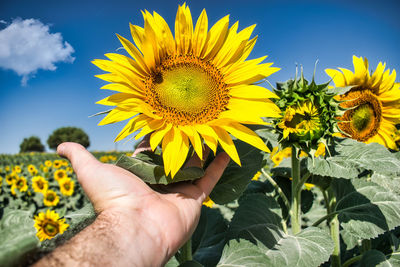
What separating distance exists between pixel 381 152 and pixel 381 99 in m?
0.70

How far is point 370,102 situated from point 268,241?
53.6 inches

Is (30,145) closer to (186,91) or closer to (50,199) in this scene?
(50,199)

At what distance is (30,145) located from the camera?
193 ft

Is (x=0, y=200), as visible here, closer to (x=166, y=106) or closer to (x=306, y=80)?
(x=166, y=106)

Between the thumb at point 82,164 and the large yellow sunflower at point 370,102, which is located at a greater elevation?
the large yellow sunflower at point 370,102

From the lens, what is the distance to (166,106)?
153cm

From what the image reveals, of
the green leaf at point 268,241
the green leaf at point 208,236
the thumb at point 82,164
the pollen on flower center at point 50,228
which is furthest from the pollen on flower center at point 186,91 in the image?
the pollen on flower center at point 50,228

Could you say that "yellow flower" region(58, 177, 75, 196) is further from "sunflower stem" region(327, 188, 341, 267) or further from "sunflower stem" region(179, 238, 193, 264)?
"sunflower stem" region(327, 188, 341, 267)

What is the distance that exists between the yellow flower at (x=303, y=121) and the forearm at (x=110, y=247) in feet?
2.90

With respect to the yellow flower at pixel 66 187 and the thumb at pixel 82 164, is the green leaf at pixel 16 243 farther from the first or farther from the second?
the yellow flower at pixel 66 187

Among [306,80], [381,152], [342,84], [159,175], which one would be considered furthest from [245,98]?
[342,84]

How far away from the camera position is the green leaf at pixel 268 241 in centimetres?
148

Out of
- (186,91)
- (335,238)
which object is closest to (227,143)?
(186,91)

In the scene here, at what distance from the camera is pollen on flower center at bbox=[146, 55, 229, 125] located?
1525 mm
